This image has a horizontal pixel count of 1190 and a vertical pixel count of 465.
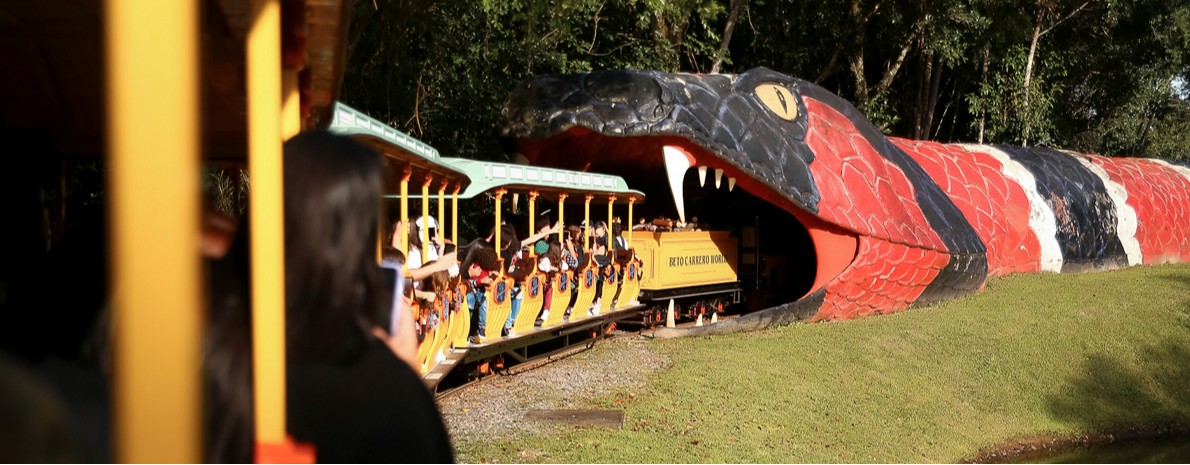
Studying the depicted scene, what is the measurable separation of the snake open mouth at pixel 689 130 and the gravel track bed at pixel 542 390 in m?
2.08

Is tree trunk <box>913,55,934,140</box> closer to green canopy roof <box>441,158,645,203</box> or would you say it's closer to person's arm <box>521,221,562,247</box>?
green canopy roof <box>441,158,645,203</box>

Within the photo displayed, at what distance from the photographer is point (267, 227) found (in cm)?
189

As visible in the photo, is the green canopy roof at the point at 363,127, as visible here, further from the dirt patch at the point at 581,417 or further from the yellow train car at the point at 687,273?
the yellow train car at the point at 687,273

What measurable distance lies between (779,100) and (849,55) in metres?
9.34

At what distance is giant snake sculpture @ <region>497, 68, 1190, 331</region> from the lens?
381 inches

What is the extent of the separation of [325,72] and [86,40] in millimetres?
1549

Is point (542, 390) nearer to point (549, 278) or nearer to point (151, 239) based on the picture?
point (549, 278)

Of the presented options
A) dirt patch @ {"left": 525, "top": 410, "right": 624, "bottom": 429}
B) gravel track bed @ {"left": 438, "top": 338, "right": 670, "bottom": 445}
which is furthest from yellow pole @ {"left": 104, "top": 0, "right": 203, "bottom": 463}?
dirt patch @ {"left": 525, "top": 410, "right": 624, "bottom": 429}

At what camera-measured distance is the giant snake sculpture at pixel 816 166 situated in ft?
31.8

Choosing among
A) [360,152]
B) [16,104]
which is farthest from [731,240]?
[360,152]

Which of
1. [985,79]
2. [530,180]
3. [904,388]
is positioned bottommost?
[904,388]

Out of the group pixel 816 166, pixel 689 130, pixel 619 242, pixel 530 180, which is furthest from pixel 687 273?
pixel 530 180

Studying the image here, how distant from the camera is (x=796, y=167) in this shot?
10.3m

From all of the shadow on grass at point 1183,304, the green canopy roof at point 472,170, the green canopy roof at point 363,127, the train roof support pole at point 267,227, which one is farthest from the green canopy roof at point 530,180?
the shadow on grass at point 1183,304
